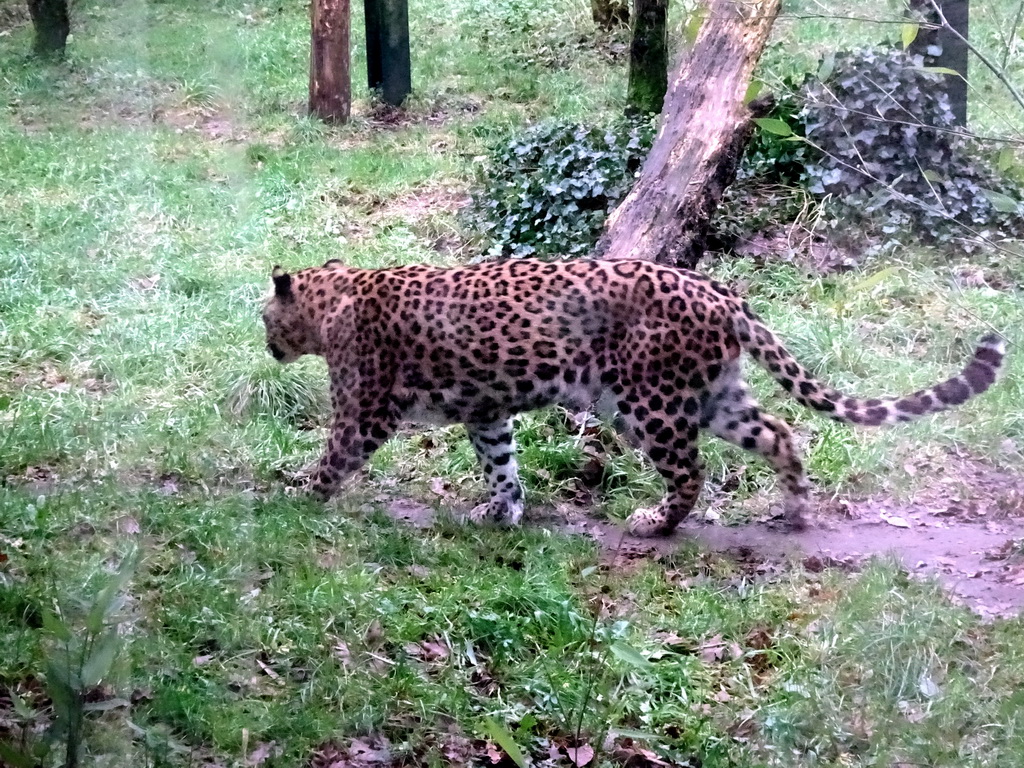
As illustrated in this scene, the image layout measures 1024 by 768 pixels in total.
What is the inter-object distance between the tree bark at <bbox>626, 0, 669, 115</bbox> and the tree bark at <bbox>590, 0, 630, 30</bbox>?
8.17 feet

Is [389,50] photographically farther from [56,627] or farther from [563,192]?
[56,627]

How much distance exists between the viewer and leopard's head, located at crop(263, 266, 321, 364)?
5.87m

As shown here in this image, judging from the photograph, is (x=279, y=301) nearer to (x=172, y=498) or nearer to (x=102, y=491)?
(x=172, y=498)

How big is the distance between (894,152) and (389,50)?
18.2 feet

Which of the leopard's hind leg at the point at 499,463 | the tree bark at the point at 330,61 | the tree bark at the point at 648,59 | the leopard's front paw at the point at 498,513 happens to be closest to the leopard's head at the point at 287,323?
the leopard's hind leg at the point at 499,463

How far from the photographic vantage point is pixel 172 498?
4375mm

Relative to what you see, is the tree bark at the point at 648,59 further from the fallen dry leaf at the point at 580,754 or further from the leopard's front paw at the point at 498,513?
the fallen dry leaf at the point at 580,754

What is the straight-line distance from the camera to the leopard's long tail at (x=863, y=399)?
15.4 feet

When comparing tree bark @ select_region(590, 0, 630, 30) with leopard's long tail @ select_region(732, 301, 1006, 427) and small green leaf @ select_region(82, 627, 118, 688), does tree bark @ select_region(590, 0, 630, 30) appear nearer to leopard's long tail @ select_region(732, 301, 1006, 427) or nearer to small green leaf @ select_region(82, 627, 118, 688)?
leopard's long tail @ select_region(732, 301, 1006, 427)

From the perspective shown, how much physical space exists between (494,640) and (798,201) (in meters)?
5.54

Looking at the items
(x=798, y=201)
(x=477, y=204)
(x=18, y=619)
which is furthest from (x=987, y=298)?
(x=18, y=619)

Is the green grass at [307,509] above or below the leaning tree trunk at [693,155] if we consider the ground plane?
below

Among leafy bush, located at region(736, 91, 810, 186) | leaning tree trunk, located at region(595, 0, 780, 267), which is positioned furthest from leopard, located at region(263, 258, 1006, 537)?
leafy bush, located at region(736, 91, 810, 186)

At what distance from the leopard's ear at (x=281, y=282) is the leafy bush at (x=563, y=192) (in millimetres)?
2677
